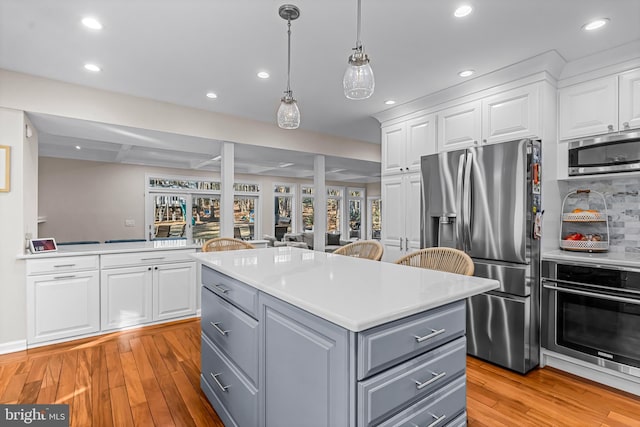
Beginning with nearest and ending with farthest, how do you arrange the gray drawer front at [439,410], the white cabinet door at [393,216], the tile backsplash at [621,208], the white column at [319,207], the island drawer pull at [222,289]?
the gray drawer front at [439,410] → the island drawer pull at [222,289] → the tile backsplash at [621,208] → the white cabinet door at [393,216] → the white column at [319,207]

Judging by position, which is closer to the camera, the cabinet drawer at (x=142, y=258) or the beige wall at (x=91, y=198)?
the cabinet drawer at (x=142, y=258)

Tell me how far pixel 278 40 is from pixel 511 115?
79.3 inches

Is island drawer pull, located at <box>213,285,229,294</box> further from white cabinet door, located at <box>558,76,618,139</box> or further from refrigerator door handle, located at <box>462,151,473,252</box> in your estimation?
white cabinet door, located at <box>558,76,618,139</box>

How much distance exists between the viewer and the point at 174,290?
3.77m

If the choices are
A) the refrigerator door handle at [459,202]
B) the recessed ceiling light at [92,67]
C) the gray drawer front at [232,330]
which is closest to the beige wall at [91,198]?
the recessed ceiling light at [92,67]

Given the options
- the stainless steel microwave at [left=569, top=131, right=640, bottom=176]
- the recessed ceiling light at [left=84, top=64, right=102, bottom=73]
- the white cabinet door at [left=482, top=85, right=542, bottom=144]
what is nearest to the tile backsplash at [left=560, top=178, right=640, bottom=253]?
the stainless steel microwave at [left=569, top=131, right=640, bottom=176]

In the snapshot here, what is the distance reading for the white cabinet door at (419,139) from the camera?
11.1 ft

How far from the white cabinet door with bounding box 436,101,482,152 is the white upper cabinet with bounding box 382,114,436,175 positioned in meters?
0.11

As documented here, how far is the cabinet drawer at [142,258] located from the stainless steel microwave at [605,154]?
3583mm

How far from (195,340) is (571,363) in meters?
3.27

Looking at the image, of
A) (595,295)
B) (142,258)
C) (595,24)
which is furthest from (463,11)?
(142,258)

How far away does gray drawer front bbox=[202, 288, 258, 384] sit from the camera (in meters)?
1.50

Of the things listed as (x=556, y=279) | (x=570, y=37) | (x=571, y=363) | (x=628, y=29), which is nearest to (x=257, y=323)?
(x=556, y=279)

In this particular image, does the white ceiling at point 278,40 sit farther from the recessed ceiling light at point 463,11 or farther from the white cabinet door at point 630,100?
the white cabinet door at point 630,100
